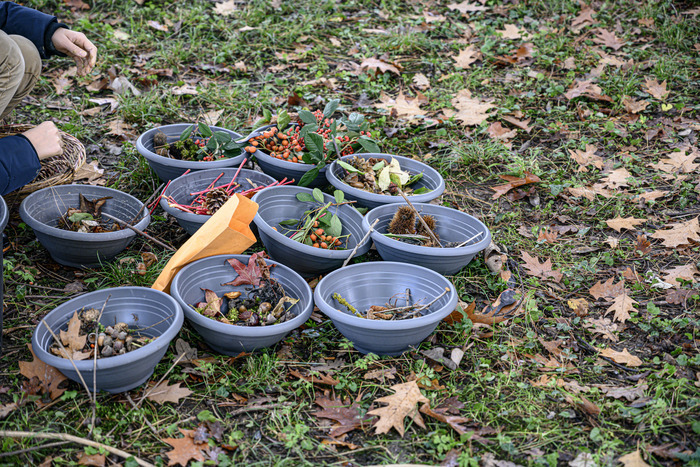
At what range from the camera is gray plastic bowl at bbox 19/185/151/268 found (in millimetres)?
2451

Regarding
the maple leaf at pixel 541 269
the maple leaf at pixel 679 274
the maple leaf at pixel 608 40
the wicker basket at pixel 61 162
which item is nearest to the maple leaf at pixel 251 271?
the wicker basket at pixel 61 162

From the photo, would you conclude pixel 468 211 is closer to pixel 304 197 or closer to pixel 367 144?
pixel 367 144

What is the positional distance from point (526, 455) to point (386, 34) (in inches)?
159

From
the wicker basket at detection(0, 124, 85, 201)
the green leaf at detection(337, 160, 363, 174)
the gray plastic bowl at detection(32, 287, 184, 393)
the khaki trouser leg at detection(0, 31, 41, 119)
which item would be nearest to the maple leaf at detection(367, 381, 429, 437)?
the gray plastic bowl at detection(32, 287, 184, 393)

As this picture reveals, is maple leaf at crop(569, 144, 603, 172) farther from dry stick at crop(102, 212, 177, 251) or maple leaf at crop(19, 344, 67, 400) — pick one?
maple leaf at crop(19, 344, 67, 400)

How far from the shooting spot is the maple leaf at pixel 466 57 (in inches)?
180

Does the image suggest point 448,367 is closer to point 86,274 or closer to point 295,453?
point 295,453

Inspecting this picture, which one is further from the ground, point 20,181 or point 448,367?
point 20,181

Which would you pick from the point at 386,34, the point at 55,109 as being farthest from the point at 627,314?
the point at 55,109

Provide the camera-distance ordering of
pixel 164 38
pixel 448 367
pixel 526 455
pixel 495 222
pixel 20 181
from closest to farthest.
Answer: pixel 526 455, pixel 448 367, pixel 20 181, pixel 495 222, pixel 164 38

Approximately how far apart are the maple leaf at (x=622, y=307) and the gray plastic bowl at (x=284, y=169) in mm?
1577

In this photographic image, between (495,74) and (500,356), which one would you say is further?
(495,74)

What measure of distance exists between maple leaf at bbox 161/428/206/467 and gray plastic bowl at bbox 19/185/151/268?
3.40 ft

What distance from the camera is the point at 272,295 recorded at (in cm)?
237
